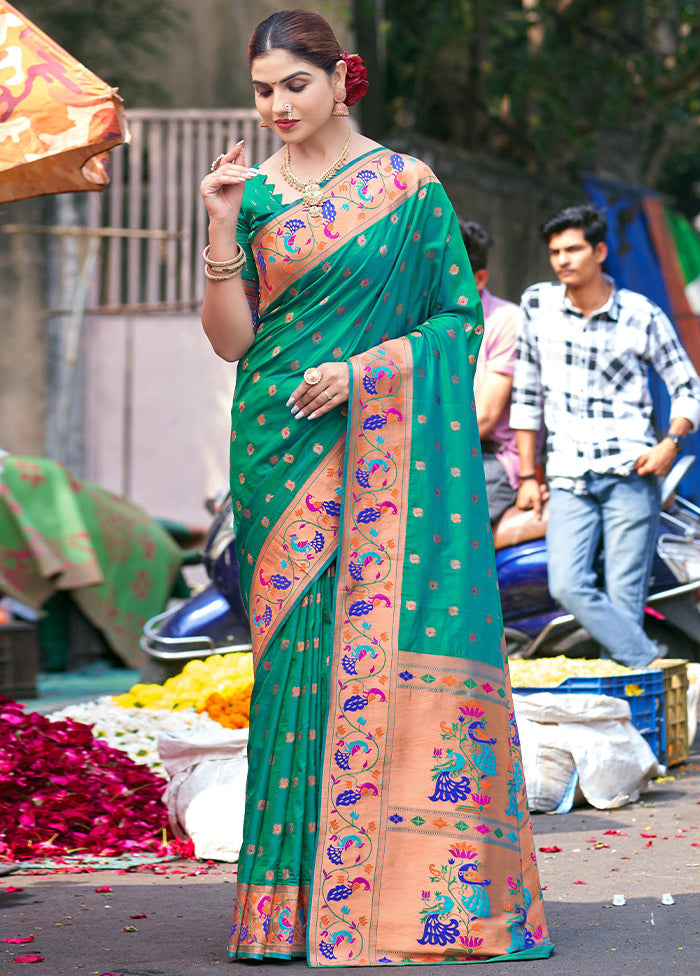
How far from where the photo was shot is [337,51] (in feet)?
11.0

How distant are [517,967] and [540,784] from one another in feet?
6.70

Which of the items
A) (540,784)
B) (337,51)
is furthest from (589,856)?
(337,51)

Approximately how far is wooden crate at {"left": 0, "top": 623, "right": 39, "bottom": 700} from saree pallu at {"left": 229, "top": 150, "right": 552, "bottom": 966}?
4.35 m

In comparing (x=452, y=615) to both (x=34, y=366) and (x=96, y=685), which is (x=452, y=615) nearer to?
(x=96, y=685)

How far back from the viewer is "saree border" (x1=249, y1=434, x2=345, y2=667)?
3.26 m

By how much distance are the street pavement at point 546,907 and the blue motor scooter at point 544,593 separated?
1404mm

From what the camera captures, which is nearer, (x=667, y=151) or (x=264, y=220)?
(x=264, y=220)

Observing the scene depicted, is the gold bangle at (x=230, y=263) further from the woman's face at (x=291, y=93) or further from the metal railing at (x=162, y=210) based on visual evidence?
the metal railing at (x=162, y=210)

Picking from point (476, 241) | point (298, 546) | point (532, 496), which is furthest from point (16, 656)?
point (298, 546)

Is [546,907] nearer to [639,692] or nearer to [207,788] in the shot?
[207,788]

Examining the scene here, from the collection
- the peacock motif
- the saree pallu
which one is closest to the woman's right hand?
the saree pallu

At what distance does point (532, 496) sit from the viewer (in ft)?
19.7

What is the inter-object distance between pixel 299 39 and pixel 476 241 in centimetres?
283

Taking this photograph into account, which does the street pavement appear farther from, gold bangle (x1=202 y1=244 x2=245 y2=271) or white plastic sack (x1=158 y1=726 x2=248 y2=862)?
gold bangle (x1=202 y1=244 x2=245 y2=271)
